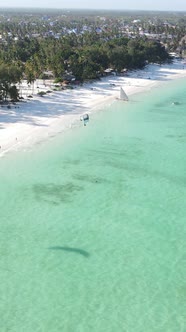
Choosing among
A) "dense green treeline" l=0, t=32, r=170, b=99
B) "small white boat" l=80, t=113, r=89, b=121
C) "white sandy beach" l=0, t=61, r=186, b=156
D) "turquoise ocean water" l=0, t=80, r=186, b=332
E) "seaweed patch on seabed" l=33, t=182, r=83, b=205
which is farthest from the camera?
"dense green treeline" l=0, t=32, r=170, b=99

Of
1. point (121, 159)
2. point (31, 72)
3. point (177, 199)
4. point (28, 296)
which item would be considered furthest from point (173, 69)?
point (28, 296)

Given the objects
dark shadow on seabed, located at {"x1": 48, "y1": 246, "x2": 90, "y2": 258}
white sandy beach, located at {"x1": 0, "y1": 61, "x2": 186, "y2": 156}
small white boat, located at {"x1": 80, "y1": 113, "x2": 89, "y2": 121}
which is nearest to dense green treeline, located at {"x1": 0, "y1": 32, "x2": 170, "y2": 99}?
white sandy beach, located at {"x1": 0, "y1": 61, "x2": 186, "y2": 156}

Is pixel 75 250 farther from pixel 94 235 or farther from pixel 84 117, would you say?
pixel 84 117

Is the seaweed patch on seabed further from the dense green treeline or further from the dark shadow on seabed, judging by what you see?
the dense green treeline

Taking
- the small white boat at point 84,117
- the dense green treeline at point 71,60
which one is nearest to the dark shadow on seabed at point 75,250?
→ the small white boat at point 84,117

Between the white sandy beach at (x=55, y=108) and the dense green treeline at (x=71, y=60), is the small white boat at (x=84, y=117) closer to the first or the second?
the white sandy beach at (x=55, y=108)

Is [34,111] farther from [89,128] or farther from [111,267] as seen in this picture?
[111,267]

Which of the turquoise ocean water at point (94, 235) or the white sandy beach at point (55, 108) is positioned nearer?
the turquoise ocean water at point (94, 235)
